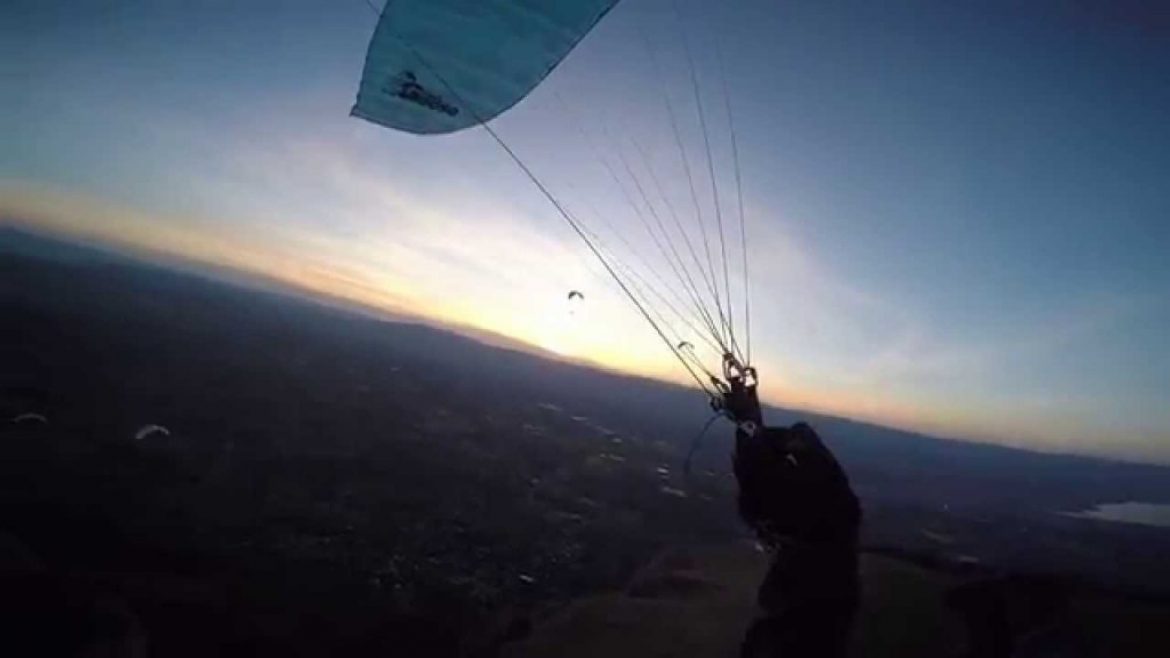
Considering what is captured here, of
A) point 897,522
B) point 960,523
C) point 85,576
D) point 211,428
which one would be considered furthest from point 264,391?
point 960,523

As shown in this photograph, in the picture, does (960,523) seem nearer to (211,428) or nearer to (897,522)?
(897,522)

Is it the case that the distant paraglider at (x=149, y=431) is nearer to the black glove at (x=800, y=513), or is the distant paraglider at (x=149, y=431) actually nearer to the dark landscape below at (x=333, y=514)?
the dark landscape below at (x=333, y=514)

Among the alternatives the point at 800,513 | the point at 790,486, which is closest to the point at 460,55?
the point at 790,486

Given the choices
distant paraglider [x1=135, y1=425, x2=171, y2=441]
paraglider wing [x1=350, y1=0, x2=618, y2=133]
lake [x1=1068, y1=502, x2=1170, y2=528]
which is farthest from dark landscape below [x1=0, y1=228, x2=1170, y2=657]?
paraglider wing [x1=350, y1=0, x2=618, y2=133]

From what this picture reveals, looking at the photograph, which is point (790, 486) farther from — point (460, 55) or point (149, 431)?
point (149, 431)

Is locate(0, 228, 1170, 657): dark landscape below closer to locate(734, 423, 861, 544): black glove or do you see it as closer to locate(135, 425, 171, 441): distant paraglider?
locate(135, 425, 171, 441): distant paraglider
